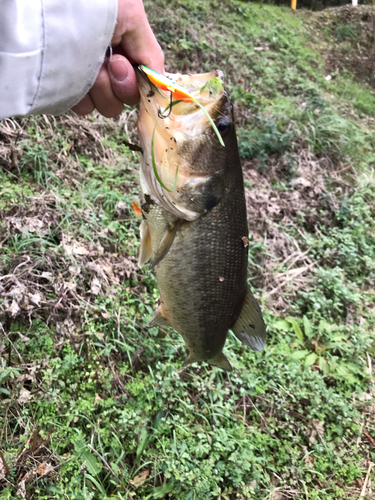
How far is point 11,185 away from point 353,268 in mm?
3990

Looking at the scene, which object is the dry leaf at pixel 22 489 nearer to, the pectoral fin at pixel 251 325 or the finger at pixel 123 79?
the pectoral fin at pixel 251 325

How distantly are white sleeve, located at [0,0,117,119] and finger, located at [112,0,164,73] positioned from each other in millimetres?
102

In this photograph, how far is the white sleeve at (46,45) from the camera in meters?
1.30

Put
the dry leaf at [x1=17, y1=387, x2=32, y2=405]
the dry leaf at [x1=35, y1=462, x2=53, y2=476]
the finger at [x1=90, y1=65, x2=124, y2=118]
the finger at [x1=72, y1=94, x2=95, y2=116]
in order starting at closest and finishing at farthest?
the finger at [x1=90, y1=65, x2=124, y2=118] → the finger at [x1=72, y1=94, x2=95, y2=116] → the dry leaf at [x1=35, y1=462, x2=53, y2=476] → the dry leaf at [x1=17, y1=387, x2=32, y2=405]

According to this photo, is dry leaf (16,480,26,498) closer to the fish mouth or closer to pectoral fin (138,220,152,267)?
pectoral fin (138,220,152,267)

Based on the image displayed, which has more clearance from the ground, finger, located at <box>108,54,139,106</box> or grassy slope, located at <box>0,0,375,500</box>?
finger, located at <box>108,54,139,106</box>

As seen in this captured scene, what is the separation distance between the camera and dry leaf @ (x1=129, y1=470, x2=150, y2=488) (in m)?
2.29

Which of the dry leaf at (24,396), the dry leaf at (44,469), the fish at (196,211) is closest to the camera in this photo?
the fish at (196,211)

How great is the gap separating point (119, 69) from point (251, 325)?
1.39 metres

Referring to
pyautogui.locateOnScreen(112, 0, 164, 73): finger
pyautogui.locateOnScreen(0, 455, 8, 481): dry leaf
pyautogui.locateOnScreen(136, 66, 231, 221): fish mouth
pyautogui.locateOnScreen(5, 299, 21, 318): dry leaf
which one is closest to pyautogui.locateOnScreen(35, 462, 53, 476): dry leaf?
pyautogui.locateOnScreen(0, 455, 8, 481): dry leaf

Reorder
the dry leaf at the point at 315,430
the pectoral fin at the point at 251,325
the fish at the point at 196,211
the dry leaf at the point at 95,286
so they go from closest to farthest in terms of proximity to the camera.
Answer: the fish at the point at 196,211 < the pectoral fin at the point at 251,325 < the dry leaf at the point at 95,286 < the dry leaf at the point at 315,430

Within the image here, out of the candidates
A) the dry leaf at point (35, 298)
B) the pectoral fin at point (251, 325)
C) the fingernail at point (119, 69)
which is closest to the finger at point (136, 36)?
the fingernail at point (119, 69)

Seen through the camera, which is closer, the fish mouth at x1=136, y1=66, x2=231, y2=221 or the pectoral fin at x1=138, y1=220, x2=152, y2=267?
the fish mouth at x1=136, y1=66, x2=231, y2=221

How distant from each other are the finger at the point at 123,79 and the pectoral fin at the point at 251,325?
44.8 inches
